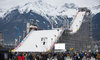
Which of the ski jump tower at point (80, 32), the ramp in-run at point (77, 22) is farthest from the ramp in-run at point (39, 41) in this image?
the ramp in-run at point (77, 22)

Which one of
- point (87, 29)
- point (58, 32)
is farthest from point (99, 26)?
point (58, 32)

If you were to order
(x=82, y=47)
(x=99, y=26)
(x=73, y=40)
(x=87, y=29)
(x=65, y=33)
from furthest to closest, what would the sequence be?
(x=99, y=26) < (x=87, y=29) < (x=82, y=47) < (x=73, y=40) < (x=65, y=33)

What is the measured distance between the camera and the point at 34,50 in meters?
62.7

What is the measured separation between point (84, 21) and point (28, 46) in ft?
119

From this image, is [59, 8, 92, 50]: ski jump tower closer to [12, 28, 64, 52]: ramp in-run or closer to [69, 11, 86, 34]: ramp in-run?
[69, 11, 86, 34]: ramp in-run

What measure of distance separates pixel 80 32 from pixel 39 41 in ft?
99.8

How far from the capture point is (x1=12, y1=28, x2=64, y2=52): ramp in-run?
63625 mm

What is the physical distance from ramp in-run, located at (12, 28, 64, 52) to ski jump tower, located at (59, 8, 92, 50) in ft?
31.5

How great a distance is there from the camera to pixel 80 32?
95.2 metres

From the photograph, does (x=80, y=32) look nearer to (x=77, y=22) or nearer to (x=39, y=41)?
(x=77, y=22)

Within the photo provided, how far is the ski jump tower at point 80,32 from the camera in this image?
278 feet

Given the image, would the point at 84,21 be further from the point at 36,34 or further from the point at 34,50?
the point at 34,50

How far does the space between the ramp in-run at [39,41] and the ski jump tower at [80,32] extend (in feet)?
31.5

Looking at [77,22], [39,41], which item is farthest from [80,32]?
[39,41]
